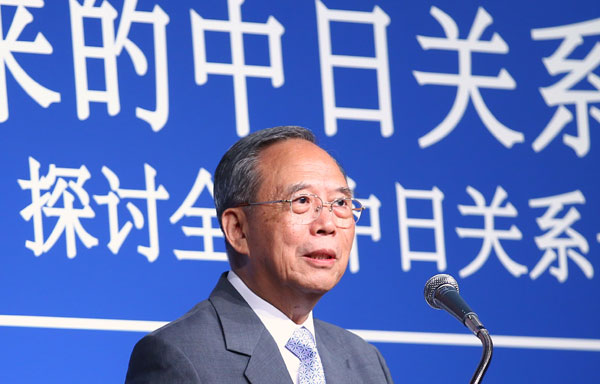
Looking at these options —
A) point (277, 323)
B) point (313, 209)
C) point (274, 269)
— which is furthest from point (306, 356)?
point (313, 209)

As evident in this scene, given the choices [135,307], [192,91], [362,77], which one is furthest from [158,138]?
[362,77]

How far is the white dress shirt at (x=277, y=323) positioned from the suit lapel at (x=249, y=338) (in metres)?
0.02

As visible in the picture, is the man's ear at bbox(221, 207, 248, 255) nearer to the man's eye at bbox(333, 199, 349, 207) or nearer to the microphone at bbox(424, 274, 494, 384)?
the man's eye at bbox(333, 199, 349, 207)

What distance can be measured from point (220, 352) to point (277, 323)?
0.18 m

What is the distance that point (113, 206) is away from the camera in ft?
10.5

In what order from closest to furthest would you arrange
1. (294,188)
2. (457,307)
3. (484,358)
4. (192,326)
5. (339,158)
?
1. (484,358)
2. (457,307)
3. (192,326)
4. (294,188)
5. (339,158)

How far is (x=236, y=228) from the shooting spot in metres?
2.42

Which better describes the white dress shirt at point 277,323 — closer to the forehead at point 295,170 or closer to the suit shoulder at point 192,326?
the suit shoulder at point 192,326

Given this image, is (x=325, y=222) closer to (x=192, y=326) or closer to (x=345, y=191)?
(x=345, y=191)

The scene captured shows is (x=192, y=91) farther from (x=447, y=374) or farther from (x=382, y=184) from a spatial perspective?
(x=447, y=374)

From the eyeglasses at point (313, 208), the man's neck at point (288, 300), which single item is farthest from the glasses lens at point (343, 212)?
the man's neck at point (288, 300)

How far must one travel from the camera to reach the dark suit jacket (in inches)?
84.3

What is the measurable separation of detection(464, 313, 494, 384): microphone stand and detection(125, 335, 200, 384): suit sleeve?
0.55 metres

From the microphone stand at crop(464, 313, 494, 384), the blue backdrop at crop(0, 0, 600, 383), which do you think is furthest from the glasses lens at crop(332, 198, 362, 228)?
the blue backdrop at crop(0, 0, 600, 383)
